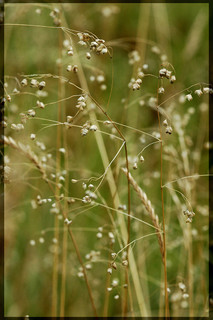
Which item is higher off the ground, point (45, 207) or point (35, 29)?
point (35, 29)

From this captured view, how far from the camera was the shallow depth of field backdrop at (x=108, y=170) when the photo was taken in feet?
7.21

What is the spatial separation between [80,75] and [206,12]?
1890 millimetres

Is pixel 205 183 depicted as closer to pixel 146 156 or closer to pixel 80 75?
pixel 146 156

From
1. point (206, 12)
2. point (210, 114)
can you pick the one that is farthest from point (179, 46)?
point (210, 114)

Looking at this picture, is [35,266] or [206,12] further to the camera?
[206,12]

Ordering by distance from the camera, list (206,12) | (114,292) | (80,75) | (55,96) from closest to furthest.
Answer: (80,75) → (114,292) → (55,96) → (206,12)

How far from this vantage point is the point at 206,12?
3.62m

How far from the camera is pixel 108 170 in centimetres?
210

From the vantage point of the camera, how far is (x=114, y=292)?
8.80 ft

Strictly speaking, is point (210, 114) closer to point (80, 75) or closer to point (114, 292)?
point (80, 75)

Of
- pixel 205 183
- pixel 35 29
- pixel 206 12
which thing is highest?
pixel 206 12

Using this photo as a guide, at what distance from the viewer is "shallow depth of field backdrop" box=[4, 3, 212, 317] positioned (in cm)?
220

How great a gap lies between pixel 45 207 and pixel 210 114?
1566mm

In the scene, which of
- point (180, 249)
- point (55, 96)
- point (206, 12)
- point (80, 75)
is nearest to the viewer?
point (80, 75)
